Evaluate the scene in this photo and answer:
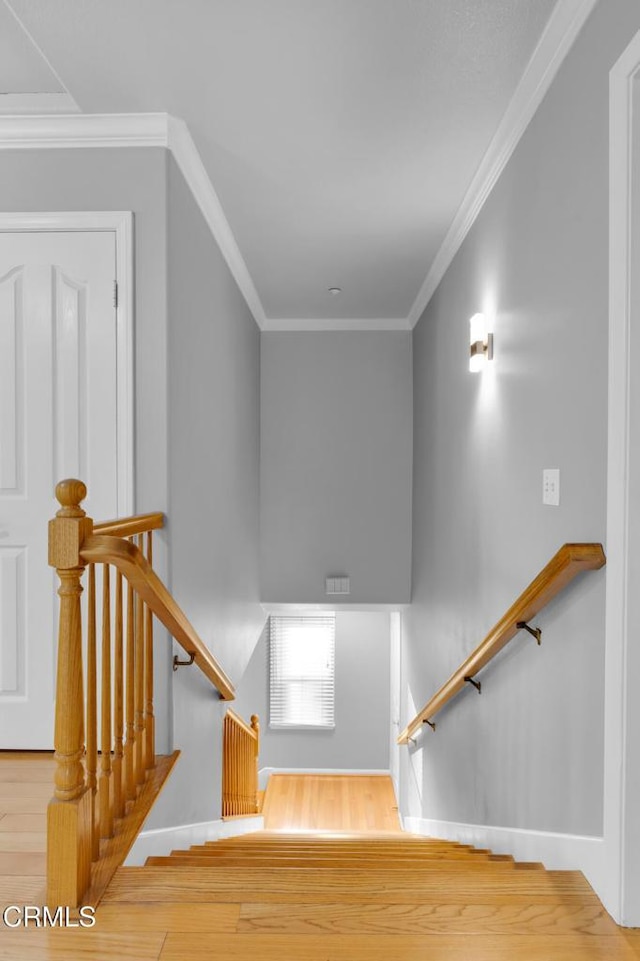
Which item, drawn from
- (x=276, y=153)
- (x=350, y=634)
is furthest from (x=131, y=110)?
(x=350, y=634)

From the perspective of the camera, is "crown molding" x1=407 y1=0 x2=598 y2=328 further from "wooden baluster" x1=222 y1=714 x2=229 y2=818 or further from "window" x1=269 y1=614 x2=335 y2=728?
"window" x1=269 y1=614 x2=335 y2=728

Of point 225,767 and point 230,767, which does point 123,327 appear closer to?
point 225,767

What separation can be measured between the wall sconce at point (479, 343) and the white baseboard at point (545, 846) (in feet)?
5.88

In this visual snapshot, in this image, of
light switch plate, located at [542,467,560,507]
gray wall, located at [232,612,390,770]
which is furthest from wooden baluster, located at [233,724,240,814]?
light switch plate, located at [542,467,560,507]

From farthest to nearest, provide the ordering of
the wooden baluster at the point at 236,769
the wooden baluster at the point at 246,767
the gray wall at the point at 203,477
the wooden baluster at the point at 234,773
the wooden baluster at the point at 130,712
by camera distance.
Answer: the wooden baluster at the point at 246,767
the wooden baluster at the point at 236,769
the wooden baluster at the point at 234,773
the gray wall at the point at 203,477
the wooden baluster at the point at 130,712

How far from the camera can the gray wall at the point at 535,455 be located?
171 centimetres

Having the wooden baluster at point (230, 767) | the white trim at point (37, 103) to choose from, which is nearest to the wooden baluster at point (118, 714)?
the white trim at point (37, 103)

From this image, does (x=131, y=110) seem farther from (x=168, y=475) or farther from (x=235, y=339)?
(x=235, y=339)

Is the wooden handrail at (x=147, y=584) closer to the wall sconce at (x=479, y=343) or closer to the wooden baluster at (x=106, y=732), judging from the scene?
the wooden baluster at (x=106, y=732)

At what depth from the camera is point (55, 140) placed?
2.47m

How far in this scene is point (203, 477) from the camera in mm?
3174

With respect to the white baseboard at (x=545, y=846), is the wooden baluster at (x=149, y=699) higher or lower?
higher

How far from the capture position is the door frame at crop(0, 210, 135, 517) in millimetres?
2455

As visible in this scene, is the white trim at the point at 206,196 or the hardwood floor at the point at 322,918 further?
the white trim at the point at 206,196
